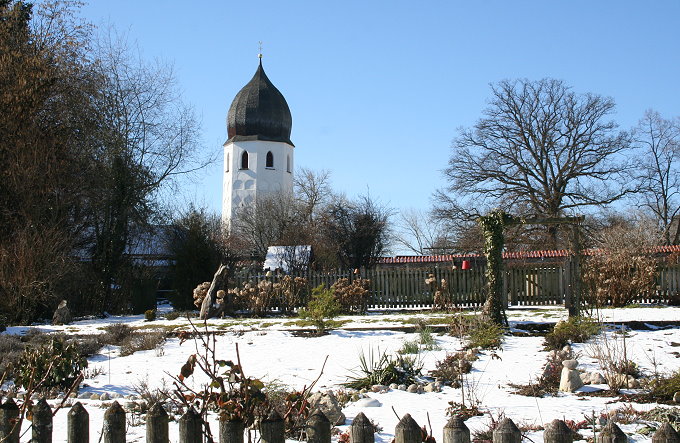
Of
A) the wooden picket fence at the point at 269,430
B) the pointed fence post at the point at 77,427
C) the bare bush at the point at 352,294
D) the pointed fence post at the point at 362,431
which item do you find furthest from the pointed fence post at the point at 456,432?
the bare bush at the point at 352,294

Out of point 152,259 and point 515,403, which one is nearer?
point 515,403

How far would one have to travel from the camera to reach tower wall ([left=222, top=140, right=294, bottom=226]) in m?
58.4

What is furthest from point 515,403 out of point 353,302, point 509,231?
point 509,231

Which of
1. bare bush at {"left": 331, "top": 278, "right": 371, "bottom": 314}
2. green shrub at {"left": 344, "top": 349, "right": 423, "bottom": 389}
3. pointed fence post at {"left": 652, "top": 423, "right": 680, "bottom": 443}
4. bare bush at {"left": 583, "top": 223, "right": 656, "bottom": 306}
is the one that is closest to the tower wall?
bare bush at {"left": 331, "top": 278, "right": 371, "bottom": 314}

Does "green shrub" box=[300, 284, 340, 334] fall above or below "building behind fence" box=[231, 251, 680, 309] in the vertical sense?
below

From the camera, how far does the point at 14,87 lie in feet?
64.4

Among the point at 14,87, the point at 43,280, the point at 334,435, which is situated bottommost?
the point at 334,435

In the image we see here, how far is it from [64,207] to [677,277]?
18.3m

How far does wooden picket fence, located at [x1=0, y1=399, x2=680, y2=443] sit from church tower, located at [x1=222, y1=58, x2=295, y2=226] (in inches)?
2132

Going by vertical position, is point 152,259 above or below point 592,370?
above

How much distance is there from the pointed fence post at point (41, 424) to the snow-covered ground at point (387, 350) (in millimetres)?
1802

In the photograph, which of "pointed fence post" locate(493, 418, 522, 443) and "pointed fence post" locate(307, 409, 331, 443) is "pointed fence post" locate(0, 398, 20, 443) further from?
"pointed fence post" locate(493, 418, 522, 443)

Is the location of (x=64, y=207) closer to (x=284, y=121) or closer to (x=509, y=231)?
(x=509, y=231)

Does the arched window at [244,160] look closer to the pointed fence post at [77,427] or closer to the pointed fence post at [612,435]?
the pointed fence post at [77,427]
